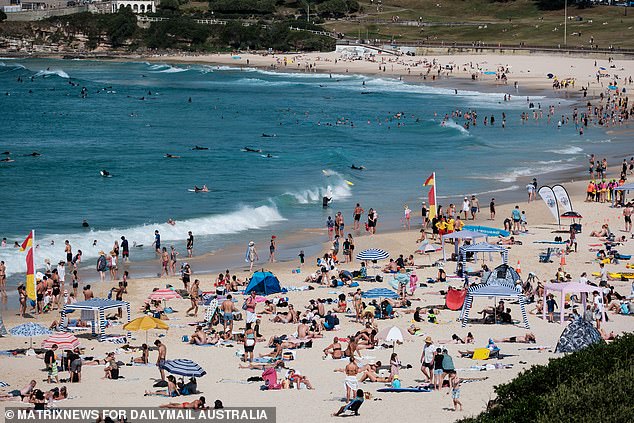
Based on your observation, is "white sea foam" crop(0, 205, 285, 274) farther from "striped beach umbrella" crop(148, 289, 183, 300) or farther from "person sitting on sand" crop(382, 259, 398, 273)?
"person sitting on sand" crop(382, 259, 398, 273)

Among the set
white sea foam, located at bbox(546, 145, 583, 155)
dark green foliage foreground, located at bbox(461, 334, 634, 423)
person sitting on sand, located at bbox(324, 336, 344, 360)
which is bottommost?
person sitting on sand, located at bbox(324, 336, 344, 360)

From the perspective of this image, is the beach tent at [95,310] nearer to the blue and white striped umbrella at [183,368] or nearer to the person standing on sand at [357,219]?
the blue and white striped umbrella at [183,368]

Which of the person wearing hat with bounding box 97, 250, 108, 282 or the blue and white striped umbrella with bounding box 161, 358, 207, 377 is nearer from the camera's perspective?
the blue and white striped umbrella with bounding box 161, 358, 207, 377

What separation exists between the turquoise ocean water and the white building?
217 ft

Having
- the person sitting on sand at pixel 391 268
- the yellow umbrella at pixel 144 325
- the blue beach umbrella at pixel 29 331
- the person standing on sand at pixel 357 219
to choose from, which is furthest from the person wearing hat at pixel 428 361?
the person standing on sand at pixel 357 219

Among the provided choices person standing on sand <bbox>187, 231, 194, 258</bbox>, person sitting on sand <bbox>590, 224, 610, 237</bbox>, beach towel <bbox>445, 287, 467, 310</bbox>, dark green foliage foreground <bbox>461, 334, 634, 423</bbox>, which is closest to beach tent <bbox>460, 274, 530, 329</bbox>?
beach towel <bbox>445, 287, 467, 310</bbox>

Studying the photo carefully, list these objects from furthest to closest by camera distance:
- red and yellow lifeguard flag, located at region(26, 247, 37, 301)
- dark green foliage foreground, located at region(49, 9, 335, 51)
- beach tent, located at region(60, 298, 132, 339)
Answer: dark green foliage foreground, located at region(49, 9, 335, 51)
red and yellow lifeguard flag, located at region(26, 247, 37, 301)
beach tent, located at region(60, 298, 132, 339)

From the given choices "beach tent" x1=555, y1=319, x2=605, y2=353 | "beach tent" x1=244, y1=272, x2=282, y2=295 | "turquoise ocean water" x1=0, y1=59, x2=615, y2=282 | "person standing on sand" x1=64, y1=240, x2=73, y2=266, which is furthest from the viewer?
"turquoise ocean water" x1=0, y1=59, x2=615, y2=282

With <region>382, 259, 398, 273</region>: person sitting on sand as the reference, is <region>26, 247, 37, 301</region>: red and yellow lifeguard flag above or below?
above

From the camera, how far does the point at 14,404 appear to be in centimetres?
2062

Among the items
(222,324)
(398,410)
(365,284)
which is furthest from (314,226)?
(398,410)

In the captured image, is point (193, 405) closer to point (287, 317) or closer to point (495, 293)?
point (287, 317)

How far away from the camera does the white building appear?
17800 centimetres

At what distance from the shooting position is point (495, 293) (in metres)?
26.3
